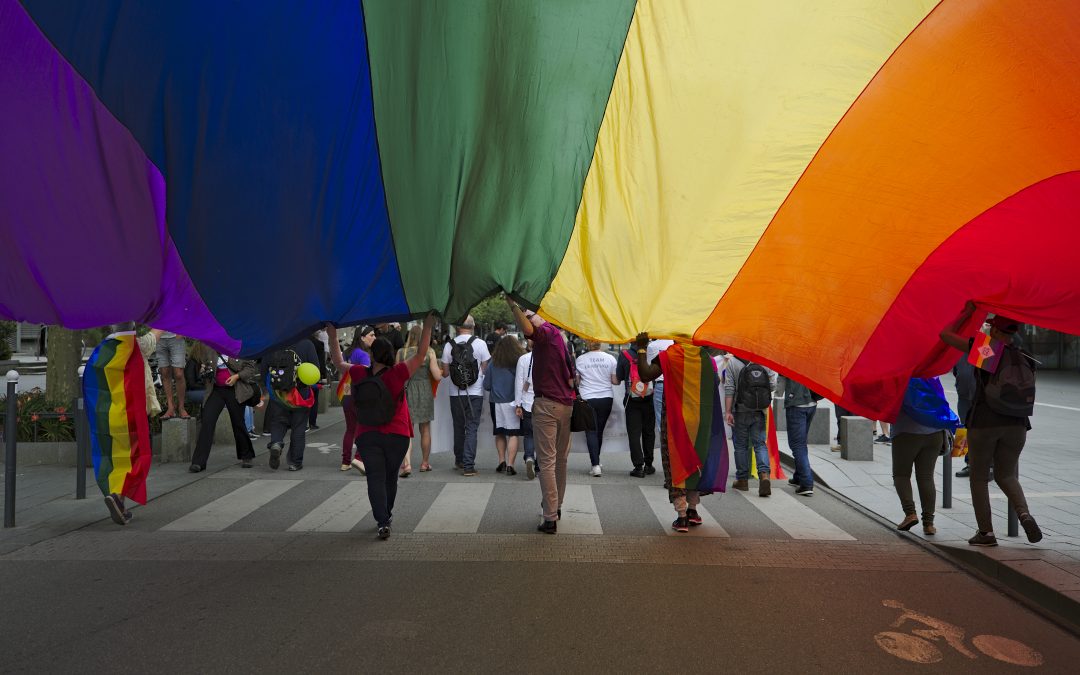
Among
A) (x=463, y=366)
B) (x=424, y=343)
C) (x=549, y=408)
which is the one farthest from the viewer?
(x=463, y=366)

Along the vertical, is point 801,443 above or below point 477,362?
below

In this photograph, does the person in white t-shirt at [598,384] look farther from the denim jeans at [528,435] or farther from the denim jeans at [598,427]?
the denim jeans at [528,435]

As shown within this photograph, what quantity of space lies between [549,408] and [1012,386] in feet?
12.7

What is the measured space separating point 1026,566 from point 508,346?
6911 mm

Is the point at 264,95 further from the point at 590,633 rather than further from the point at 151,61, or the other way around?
the point at 590,633

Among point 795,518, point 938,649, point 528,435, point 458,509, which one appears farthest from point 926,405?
point 528,435

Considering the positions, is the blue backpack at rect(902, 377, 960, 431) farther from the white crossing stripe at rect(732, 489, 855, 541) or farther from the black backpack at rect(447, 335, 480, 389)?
the black backpack at rect(447, 335, 480, 389)

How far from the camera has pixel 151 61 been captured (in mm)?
5914

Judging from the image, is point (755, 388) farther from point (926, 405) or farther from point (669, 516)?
point (926, 405)

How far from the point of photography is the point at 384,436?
26.3 ft

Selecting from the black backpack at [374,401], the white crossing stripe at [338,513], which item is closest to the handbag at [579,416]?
the black backpack at [374,401]

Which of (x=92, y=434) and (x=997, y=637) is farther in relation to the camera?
(x=92, y=434)

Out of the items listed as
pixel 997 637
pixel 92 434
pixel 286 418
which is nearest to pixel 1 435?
pixel 286 418

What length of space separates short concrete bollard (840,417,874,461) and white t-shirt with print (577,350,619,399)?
3.66 meters
